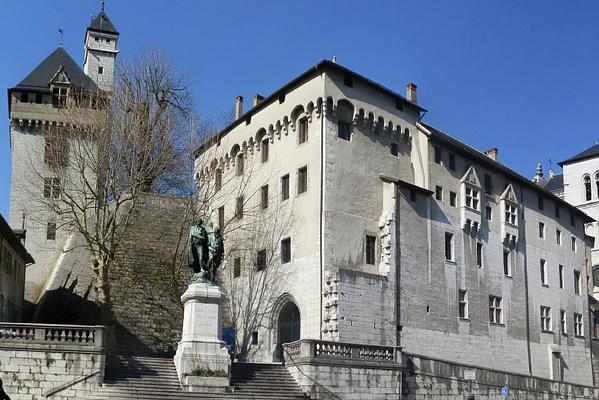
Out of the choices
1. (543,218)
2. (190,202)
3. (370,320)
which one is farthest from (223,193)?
(543,218)

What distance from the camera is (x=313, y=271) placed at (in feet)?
117

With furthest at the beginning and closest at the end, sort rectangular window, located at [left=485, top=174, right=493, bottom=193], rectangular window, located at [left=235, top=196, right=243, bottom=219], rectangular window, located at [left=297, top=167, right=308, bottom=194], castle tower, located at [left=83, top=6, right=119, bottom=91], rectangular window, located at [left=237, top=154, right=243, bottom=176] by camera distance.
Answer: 1. castle tower, located at [left=83, top=6, right=119, bottom=91]
2. rectangular window, located at [left=485, top=174, right=493, bottom=193]
3. rectangular window, located at [left=237, top=154, right=243, bottom=176]
4. rectangular window, located at [left=235, top=196, right=243, bottom=219]
5. rectangular window, located at [left=297, top=167, right=308, bottom=194]

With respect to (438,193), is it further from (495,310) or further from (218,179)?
(218,179)

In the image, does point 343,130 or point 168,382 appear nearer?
point 168,382

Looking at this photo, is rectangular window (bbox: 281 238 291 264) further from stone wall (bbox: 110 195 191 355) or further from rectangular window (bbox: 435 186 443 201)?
rectangular window (bbox: 435 186 443 201)

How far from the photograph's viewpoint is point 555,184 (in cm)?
9050

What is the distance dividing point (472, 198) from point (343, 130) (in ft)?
33.0

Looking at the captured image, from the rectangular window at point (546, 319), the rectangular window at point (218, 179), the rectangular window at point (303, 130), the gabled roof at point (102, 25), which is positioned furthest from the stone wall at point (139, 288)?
the gabled roof at point (102, 25)

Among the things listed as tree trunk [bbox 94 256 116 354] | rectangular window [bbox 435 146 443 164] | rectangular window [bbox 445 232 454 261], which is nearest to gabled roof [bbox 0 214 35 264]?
tree trunk [bbox 94 256 116 354]

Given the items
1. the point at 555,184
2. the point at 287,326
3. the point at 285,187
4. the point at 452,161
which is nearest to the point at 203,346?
the point at 287,326

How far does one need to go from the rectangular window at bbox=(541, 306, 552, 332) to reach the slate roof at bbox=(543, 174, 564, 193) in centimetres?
4298

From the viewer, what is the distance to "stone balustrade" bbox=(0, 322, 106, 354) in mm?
24203

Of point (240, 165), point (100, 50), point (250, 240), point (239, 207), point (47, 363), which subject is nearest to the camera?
point (47, 363)

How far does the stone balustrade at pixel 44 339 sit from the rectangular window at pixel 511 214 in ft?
94.6
